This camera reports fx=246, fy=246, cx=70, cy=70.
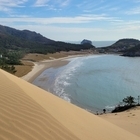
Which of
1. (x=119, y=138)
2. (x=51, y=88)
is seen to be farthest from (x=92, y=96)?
(x=119, y=138)

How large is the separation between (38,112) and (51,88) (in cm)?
3393

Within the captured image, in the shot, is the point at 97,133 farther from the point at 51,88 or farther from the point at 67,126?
the point at 51,88

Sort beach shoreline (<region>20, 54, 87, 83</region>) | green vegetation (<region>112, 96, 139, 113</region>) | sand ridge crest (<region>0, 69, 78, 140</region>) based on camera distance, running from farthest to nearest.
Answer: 1. beach shoreline (<region>20, 54, 87, 83</region>)
2. green vegetation (<region>112, 96, 139, 113</region>)
3. sand ridge crest (<region>0, 69, 78, 140</region>)

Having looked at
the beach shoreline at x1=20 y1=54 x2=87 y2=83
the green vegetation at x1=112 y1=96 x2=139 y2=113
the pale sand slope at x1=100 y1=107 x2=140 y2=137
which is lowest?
the green vegetation at x1=112 y1=96 x2=139 y2=113

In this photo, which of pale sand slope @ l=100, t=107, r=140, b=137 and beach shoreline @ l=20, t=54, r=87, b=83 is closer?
pale sand slope @ l=100, t=107, r=140, b=137

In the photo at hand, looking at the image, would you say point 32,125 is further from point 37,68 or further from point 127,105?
point 37,68

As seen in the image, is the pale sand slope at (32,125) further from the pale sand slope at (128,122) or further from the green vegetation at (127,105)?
the green vegetation at (127,105)

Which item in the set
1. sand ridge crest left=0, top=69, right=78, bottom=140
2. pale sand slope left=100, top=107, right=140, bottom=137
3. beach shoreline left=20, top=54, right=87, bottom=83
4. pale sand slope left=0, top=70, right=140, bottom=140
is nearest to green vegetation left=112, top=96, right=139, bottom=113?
pale sand slope left=100, top=107, right=140, bottom=137

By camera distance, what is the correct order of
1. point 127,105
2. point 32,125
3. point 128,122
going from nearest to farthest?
point 32,125, point 128,122, point 127,105

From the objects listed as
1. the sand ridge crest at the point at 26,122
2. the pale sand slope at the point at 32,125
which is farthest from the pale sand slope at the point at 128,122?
the sand ridge crest at the point at 26,122

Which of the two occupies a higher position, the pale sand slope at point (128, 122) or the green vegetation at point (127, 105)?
the pale sand slope at point (128, 122)

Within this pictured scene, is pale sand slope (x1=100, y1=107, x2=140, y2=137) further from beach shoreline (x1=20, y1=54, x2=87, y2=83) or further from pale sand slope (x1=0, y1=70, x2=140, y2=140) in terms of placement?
beach shoreline (x1=20, y1=54, x2=87, y2=83)

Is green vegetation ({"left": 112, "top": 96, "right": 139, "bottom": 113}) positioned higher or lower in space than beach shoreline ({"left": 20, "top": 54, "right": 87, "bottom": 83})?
lower

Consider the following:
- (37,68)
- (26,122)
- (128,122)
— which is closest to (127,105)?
(128,122)
